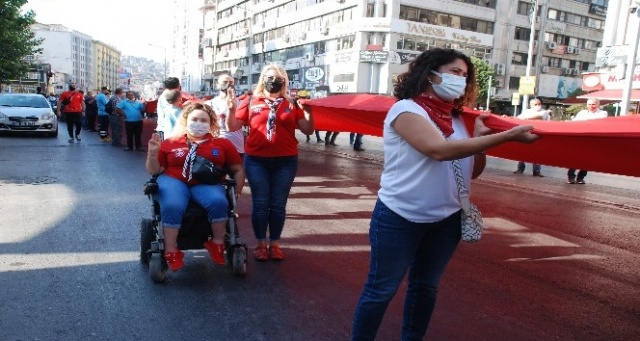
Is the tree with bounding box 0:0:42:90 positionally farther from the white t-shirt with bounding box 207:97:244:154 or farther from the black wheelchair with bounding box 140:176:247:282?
the black wheelchair with bounding box 140:176:247:282

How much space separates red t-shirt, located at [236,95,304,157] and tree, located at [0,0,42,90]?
2503cm

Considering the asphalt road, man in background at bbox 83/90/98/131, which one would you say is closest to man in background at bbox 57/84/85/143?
man in background at bbox 83/90/98/131

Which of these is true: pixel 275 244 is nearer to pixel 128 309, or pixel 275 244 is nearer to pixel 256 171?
pixel 256 171

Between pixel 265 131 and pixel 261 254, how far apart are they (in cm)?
117

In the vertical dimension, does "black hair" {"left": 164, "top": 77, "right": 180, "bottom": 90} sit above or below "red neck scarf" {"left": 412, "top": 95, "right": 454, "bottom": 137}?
above

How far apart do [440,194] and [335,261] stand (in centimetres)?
279

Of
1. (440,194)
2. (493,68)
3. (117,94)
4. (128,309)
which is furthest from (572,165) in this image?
(493,68)

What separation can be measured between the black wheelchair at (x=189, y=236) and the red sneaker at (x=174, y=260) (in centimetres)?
4

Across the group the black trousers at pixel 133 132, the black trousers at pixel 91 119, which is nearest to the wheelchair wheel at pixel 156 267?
the black trousers at pixel 133 132

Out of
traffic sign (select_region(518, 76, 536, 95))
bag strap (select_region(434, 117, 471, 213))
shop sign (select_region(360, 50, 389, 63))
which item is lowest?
bag strap (select_region(434, 117, 471, 213))

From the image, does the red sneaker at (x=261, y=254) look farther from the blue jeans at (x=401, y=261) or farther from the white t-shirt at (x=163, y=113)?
the white t-shirt at (x=163, y=113)

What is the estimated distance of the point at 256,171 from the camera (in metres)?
4.93

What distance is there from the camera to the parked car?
682 inches

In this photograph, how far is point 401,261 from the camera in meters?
2.68
